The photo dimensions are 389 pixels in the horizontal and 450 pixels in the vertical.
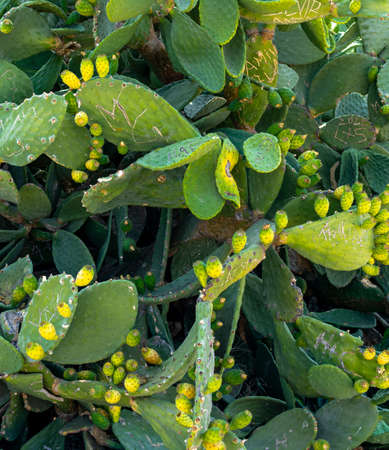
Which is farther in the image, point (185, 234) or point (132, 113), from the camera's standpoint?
point (185, 234)

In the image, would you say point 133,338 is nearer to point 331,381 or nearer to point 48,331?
point 48,331

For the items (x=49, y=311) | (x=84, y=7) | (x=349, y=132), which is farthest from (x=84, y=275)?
(x=349, y=132)

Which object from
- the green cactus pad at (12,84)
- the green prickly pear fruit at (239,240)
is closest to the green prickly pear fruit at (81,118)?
the green cactus pad at (12,84)

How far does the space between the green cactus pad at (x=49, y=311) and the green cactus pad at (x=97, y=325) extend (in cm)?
6

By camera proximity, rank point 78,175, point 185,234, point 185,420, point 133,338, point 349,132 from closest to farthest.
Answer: point 185,420 → point 133,338 → point 78,175 → point 185,234 → point 349,132

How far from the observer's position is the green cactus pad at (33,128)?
100 cm

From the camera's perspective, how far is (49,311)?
93 centimetres

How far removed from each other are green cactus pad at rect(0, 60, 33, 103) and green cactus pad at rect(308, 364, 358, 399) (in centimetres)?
89

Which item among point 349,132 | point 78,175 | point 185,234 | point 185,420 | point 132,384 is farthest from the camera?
point 349,132

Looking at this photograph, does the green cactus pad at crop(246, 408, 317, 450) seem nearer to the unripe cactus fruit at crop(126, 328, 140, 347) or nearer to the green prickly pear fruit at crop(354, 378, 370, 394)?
the green prickly pear fruit at crop(354, 378, 370, 394)

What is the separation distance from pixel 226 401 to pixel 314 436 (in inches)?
8.8

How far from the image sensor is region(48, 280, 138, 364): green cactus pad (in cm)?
97

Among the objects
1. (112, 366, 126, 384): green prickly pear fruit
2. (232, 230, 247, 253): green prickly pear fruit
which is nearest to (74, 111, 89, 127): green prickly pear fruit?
(232, 230, 247, 253): green prickly pear fruit

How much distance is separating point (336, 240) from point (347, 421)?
37cm
